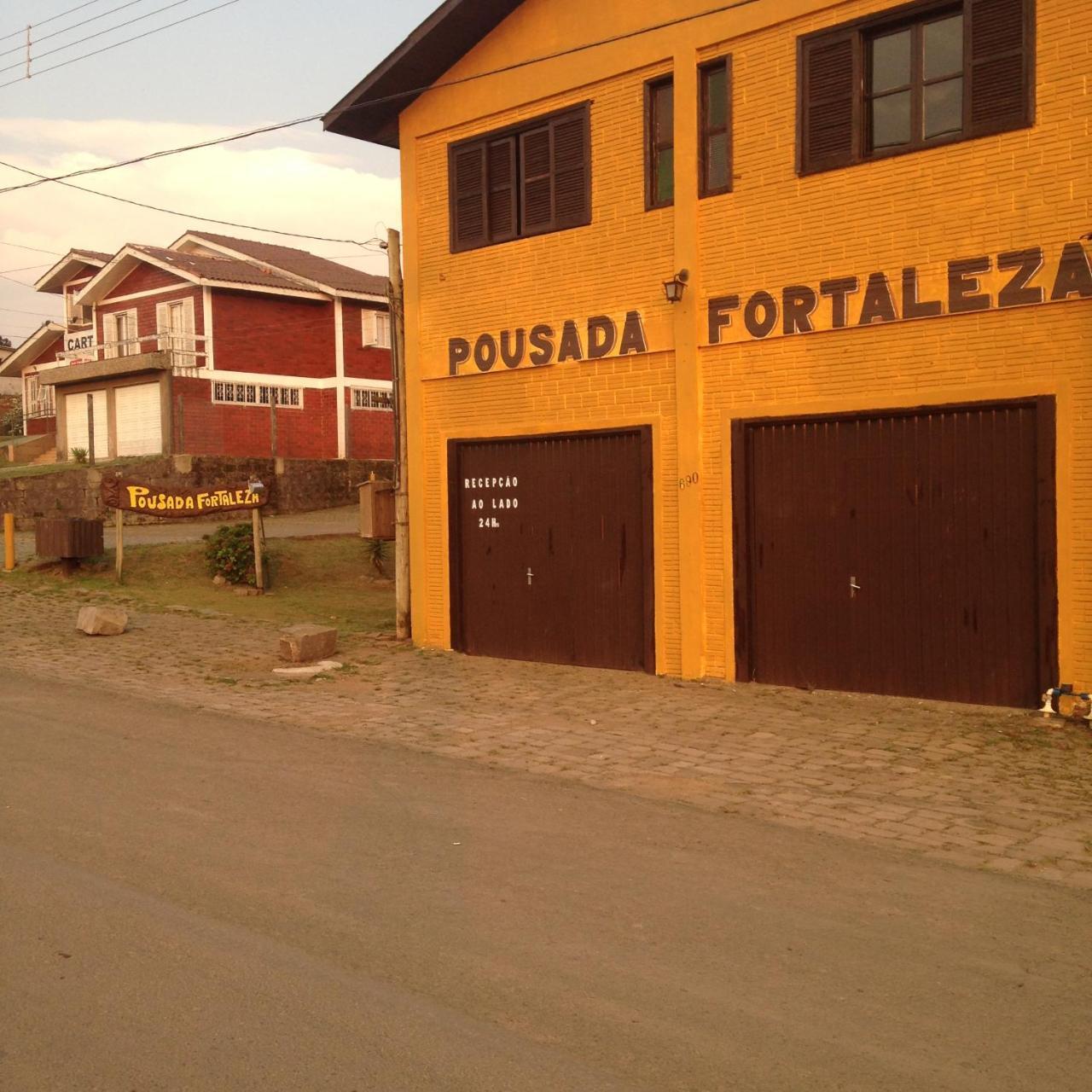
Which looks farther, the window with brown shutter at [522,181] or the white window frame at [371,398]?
the white window frame at [371,398]

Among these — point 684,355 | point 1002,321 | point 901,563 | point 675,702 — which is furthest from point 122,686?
point 1002,321

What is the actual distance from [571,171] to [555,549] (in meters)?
4.10

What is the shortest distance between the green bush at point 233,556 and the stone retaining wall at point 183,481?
10.2 m

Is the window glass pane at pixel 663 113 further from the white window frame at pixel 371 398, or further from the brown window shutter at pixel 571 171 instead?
the white window frame at pixel 371 398

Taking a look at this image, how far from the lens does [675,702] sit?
11023 millimetres

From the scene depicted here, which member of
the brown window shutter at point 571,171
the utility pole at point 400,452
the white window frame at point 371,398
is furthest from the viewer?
the white window frame at point 371,398

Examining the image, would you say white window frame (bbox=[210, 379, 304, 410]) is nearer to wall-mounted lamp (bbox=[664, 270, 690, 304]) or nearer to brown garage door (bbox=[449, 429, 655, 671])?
brown garage door (bbox=[449, 429, 655, 671])

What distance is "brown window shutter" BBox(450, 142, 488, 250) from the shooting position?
1390 centimetres

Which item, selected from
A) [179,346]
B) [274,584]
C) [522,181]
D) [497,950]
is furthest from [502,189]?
[179,346]

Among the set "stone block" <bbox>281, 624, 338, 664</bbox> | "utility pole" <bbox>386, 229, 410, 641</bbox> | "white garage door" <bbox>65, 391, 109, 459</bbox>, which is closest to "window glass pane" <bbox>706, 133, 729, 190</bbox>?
"utility pole" <bbox>386, 229, 410, 641</bbox>

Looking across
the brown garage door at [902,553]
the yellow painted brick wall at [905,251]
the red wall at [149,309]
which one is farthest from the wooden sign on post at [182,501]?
the red wall at [149,309]

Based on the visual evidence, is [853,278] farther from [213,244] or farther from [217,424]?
[213,244]

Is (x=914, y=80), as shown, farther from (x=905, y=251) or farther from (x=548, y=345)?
(x=548, y=345)

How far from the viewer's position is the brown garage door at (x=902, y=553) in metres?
10.1
